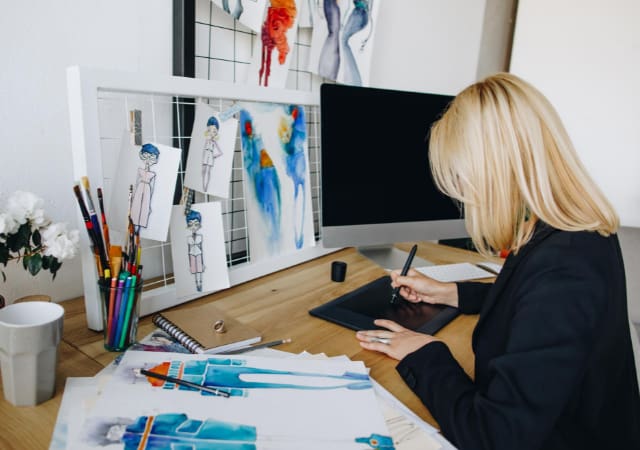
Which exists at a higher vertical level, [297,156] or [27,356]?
[297,156]

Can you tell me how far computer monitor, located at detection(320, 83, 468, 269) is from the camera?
1055mm

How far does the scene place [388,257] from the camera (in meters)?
1.27

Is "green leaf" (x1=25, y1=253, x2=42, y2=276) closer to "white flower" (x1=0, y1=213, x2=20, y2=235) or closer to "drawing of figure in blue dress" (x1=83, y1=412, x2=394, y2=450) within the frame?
"white flower" (x1=0, y1=213, x2=20, y2=235)

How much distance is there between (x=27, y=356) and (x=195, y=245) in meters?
0.37

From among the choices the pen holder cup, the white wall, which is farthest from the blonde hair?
the white wall

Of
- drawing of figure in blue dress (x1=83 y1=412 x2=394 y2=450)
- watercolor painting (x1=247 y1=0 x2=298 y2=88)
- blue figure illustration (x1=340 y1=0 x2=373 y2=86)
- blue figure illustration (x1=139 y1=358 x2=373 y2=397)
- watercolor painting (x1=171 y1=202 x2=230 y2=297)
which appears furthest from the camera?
blue figure illustration (x1=340 y1=0 x2=373 y2=86)

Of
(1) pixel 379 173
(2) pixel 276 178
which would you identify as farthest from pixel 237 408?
(1) pixel 379 173

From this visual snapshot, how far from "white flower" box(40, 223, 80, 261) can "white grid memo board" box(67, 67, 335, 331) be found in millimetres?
63

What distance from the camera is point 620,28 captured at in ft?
6.01

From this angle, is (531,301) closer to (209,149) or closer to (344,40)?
(209,149)

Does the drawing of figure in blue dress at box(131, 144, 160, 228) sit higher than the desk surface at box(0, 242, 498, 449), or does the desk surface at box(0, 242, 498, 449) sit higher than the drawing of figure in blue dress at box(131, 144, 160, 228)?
the drawing of figure in blue dress at box(131, 144, 160, 228)

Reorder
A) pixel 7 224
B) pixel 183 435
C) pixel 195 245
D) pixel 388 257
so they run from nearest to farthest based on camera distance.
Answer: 1. pixel 183 435
2. pixel 7 224
3. pixel 195 245
4. pixel 388 257

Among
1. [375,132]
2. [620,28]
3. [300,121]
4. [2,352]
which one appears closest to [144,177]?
[2,352]

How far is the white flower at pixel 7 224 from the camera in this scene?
0.61 m
